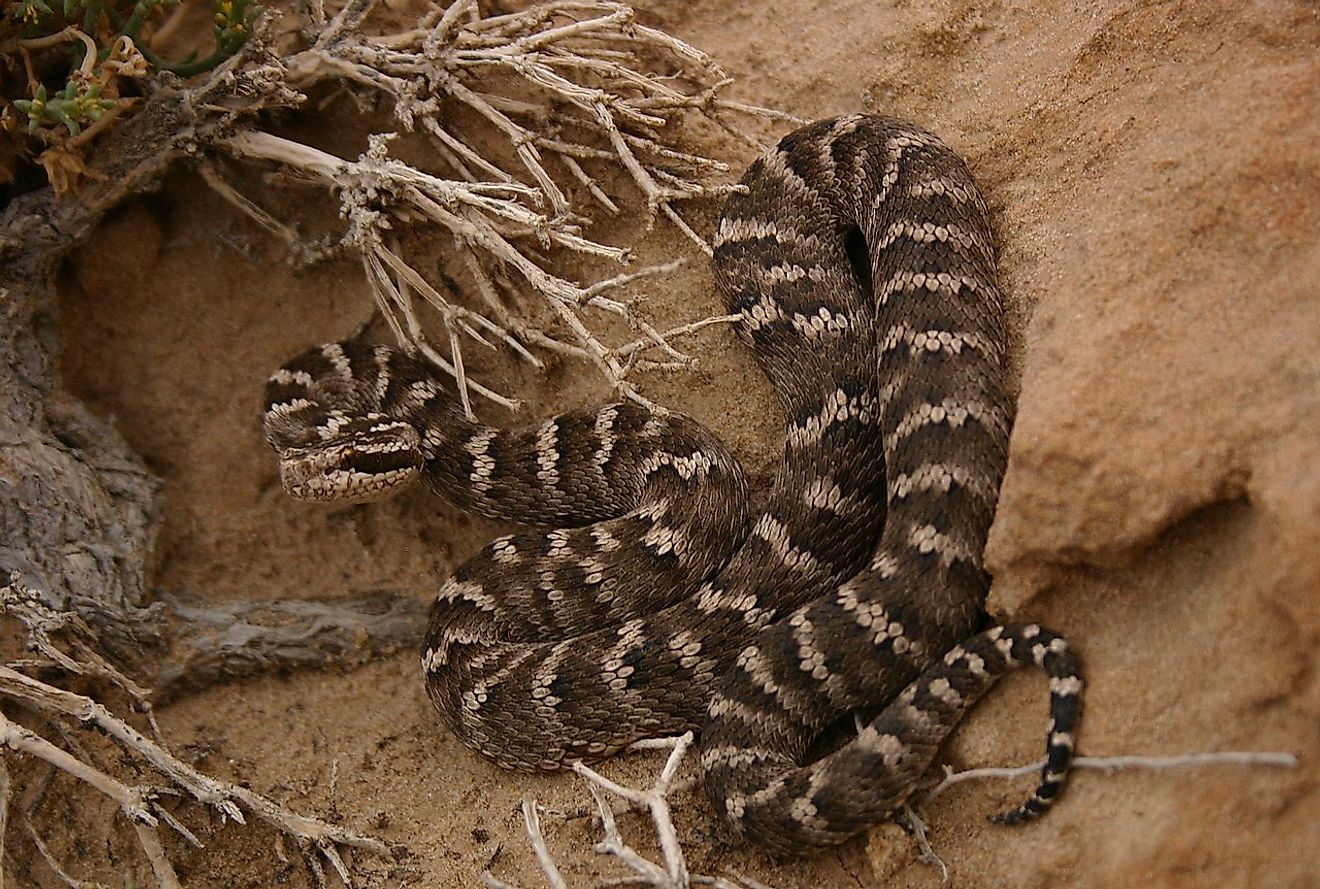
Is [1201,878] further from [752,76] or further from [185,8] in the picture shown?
[185,8]

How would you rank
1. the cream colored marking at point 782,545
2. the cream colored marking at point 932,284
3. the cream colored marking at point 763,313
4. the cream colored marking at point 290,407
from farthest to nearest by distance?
the cream colored marking at point 290,407 < the cream colored marking at point 763,313 < the cream colored marking at point 782,545 < the cream colored marking at point 932,284

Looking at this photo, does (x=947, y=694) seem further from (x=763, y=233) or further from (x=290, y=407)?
(x=290, y=407)

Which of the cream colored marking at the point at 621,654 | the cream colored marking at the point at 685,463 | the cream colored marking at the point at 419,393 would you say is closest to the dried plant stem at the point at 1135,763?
the cream colored marking at the point at 621,654

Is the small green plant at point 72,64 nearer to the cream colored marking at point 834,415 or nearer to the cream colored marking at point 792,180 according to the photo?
the cream colored marking at point 792,180

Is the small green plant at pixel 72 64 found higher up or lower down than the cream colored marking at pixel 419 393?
higher up

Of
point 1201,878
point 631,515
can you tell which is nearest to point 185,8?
point 631,515

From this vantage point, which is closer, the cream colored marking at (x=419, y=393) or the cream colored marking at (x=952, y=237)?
the cream colored marking at (x=952, y=237)
